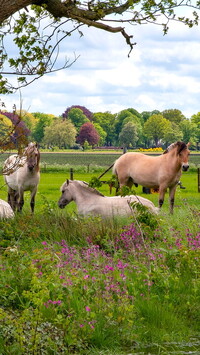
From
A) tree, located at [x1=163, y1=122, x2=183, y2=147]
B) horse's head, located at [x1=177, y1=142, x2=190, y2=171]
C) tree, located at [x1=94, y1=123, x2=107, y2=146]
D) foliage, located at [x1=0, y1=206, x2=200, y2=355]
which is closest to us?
foliage, located at [x1=0, y1=206, x2=200, y2=355]

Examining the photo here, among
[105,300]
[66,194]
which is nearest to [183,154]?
[66,194]

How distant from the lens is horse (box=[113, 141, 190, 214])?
65.5 ft

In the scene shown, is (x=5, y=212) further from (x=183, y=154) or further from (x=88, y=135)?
(x=88, y=135)

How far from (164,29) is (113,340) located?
7.83 meters

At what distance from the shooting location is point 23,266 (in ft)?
28.9

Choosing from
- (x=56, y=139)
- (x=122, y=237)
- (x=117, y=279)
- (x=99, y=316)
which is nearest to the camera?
(x=99, y=316)

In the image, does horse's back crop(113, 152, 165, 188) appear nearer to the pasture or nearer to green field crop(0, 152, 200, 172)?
the pasture

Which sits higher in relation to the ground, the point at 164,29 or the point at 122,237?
the point at 164,29

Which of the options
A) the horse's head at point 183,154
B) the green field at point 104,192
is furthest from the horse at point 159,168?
the green field at point 104,192

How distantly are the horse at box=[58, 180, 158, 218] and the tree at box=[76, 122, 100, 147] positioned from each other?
147 meters

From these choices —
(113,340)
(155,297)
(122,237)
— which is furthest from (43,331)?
(122,237)

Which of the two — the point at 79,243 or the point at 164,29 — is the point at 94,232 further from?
the point at 164,29

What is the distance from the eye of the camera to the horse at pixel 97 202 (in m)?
14.4

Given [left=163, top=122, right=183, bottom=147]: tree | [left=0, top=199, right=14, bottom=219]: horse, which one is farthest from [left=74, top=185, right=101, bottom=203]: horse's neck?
[left=163, top=122, right=183, bottom=147]: tree
